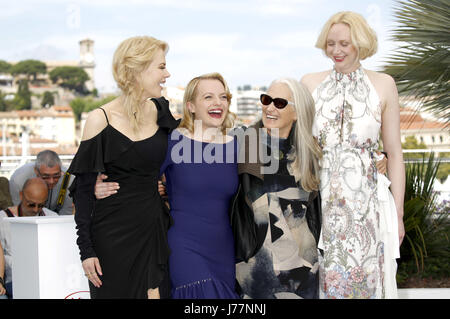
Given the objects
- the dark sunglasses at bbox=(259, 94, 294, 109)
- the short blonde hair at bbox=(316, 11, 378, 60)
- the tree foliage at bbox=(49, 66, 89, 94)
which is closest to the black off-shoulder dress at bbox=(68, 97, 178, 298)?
the dark sunglasses at bbox=(259, 94, 294, 109)

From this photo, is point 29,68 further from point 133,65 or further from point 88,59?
point 133,65

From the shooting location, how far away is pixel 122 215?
8.29ft

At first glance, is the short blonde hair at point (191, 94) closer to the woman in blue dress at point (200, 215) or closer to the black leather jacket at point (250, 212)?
the woman in blue dress at point (200, 215)

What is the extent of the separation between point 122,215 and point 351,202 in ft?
3.28

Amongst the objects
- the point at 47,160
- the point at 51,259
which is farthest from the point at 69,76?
the point at 51,259

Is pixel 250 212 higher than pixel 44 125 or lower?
lower

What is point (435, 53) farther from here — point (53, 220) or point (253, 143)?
point (53, 220)

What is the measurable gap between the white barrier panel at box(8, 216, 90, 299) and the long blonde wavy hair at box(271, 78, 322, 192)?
1.07 meters

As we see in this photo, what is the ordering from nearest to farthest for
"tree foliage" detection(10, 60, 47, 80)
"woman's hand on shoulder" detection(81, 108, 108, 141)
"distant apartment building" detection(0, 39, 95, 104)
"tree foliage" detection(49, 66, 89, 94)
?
"woman's hand on shoulder" detection(81, 108, 108, 141), "distant apartment building" detection(0, 39, 95, 104), "tree foliage" detection(10, 60, 47, 80), "tree foliage" detection(49, 66, 89, 94)

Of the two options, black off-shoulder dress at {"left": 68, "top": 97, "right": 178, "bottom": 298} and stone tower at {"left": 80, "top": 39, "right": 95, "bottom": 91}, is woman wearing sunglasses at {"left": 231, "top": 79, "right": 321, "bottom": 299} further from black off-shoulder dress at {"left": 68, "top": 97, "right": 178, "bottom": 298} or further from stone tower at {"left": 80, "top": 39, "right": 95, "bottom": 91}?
stone tower at {"left": 80, "top": 39, "right": 95, "bottom": 91}

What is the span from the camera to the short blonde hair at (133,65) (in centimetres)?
254

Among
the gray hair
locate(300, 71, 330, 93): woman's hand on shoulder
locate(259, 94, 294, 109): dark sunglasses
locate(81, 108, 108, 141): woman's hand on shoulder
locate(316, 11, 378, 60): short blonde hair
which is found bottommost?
the gray hair

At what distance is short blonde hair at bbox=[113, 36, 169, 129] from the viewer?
254 centimetres
